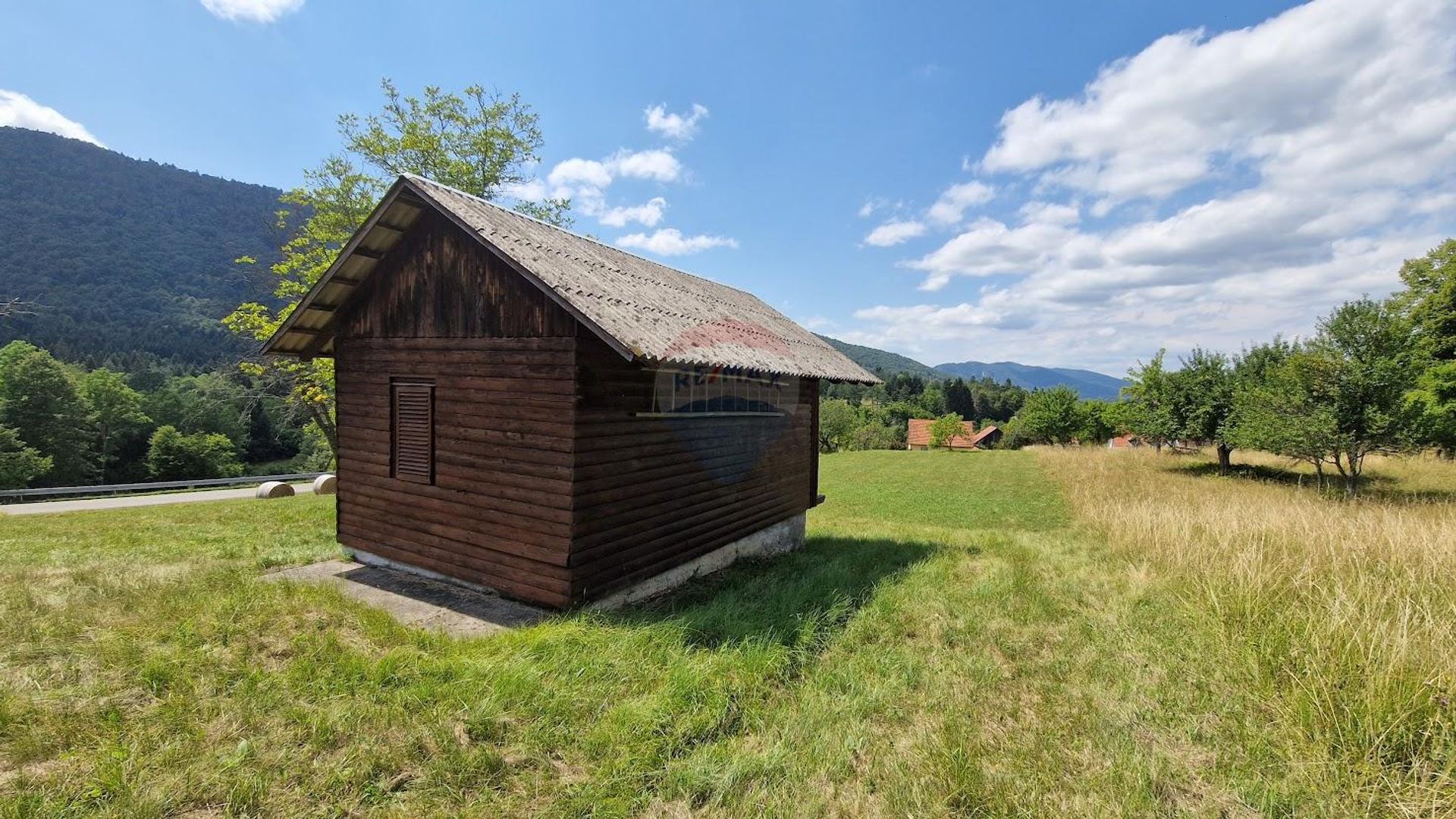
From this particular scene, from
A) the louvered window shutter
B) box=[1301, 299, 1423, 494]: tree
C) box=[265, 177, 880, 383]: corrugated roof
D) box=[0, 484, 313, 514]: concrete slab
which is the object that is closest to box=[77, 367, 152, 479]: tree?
box=[0, 484, 313, 514]: concrete slab

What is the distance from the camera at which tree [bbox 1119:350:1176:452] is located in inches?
1152

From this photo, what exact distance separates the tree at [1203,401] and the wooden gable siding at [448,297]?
32070 millimetres

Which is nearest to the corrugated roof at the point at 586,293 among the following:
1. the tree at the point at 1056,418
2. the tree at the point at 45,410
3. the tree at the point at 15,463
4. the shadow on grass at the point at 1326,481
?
the shadow on grass at the point at 1326,481

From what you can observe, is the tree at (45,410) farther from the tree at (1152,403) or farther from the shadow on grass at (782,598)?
the tree at (1152,403)

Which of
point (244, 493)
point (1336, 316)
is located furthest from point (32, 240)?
point (1336, 316)

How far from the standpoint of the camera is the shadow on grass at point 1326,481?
59.2 feet

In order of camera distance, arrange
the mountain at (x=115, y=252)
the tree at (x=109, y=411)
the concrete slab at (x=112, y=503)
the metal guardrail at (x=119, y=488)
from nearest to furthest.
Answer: the concrete slab at (x=112, y=503) < the metal guardrail at (x=119, y=488) < the tree at (x=109, y=411) < the mountain at (x=115, y=252)

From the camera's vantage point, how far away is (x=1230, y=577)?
284 inches

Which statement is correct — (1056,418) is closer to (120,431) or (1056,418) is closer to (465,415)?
(465,415)

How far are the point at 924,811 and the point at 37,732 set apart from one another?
5.58 m

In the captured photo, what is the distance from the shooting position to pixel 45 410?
3684 centimetres

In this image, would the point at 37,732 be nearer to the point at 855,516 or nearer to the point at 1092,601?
the point at 1092,601

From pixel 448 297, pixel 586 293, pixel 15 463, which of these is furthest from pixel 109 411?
pixel 586 293

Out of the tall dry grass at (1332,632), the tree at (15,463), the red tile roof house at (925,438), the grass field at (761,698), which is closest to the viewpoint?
the grass field at (761,698)
